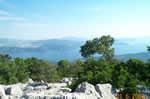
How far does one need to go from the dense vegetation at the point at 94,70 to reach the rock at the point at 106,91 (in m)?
0.58

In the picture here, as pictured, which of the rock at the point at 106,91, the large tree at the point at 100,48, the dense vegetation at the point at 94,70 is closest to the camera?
the rock at the point at 106,91

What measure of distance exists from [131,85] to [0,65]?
1267 centimetres

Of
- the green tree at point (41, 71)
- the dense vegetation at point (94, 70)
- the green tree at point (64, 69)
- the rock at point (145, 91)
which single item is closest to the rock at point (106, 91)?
the dense vegetation at point (94, 70)

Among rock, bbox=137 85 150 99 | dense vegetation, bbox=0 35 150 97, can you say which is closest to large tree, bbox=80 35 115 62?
dense vegetation, bbox=0 35 150 97

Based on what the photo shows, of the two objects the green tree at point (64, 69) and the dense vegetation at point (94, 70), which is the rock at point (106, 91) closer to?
the dense vegetation at point (94, 70)

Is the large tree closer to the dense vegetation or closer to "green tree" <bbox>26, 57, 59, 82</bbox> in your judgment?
the dense vegetation

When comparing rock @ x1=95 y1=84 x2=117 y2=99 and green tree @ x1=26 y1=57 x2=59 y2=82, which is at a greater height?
rock @ x1=95 y1=84 x2=117 y2=99

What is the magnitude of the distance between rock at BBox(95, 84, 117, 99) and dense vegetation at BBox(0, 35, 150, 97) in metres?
0.58

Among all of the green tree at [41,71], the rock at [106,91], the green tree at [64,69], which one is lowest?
the green tree at [64,69]

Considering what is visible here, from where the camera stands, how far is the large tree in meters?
33.0

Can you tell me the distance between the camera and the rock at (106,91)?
25.7ft

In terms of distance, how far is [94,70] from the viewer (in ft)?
39.2

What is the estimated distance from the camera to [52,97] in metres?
5.88

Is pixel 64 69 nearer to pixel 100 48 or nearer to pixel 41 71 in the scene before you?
pixel 41 71
